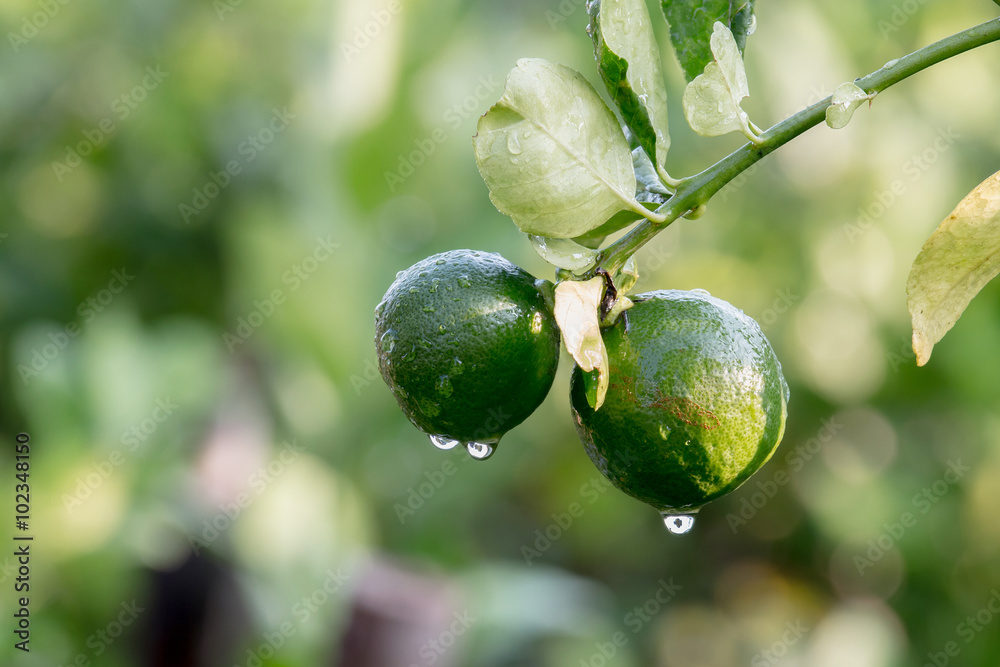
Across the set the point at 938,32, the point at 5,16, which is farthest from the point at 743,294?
the point at 5,16

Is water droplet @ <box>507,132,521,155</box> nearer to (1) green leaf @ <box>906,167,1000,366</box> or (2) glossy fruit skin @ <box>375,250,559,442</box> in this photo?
(2) glossy fruit skin @ <box>375,250,559,442</box>

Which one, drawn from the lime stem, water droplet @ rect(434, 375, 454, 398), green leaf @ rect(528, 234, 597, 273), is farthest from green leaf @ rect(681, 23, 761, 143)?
water droplet @ rect(434, 375, 454, 398)

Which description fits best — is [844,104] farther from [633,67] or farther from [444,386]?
[444,386]

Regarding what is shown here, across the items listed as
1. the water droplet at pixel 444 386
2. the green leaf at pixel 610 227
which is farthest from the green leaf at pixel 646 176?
the water droplet at pixel 444 386

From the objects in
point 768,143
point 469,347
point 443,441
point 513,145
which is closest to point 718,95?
point 768,143

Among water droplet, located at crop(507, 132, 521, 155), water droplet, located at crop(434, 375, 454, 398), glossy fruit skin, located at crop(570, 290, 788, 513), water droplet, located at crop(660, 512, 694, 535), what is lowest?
water droplet, located at crop(660, 512, 694, 535)

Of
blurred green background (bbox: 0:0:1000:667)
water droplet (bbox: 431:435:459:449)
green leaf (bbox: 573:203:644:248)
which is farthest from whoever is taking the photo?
blurred green background (bbox: 0:0:1000:667)
